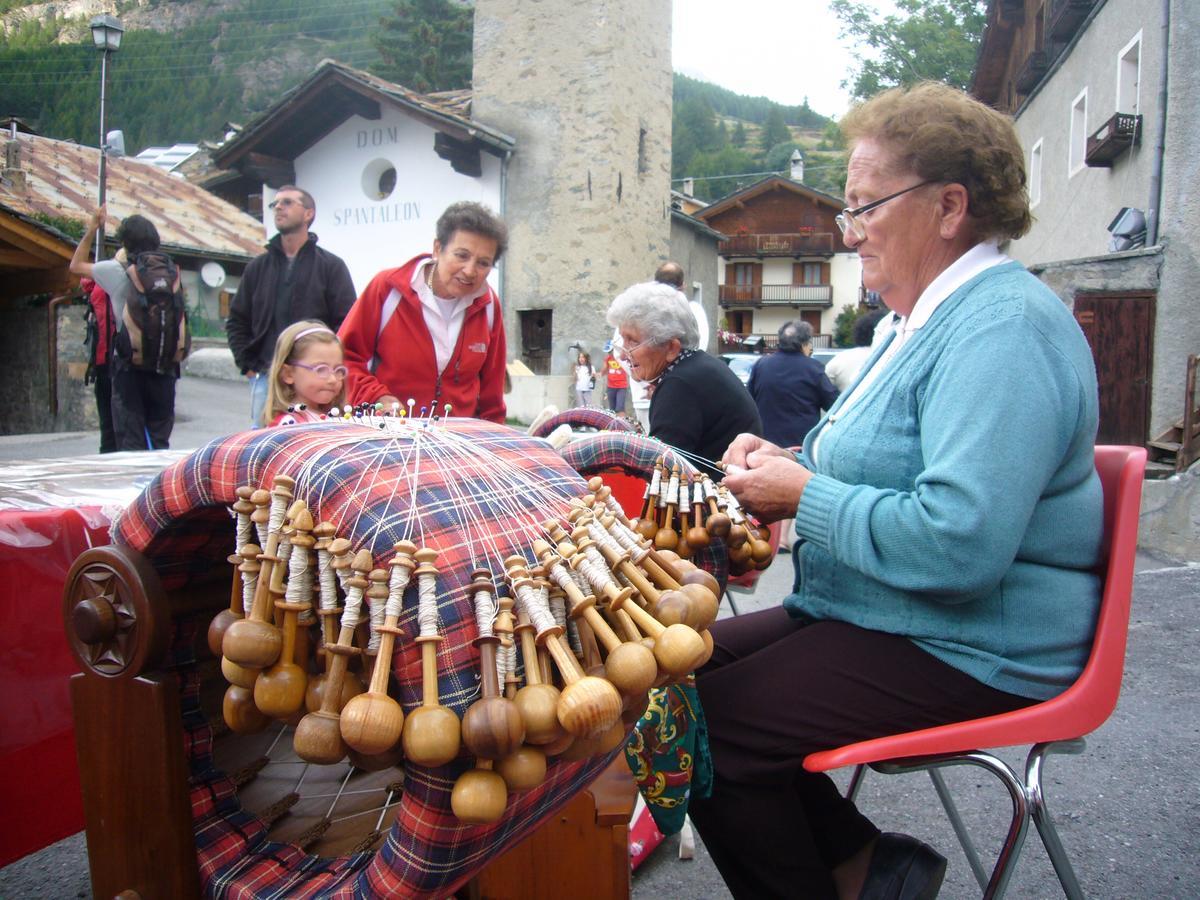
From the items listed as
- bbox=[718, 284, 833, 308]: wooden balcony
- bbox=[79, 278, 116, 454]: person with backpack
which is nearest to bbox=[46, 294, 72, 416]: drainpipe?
bbox=[79, 278, 116, 454]: person with backpack

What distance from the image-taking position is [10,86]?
136 feet

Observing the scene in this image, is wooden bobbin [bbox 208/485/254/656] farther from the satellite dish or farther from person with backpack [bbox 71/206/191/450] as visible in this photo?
the satellite dish

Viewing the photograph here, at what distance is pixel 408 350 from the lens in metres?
3.26

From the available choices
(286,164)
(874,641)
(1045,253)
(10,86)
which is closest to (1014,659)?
(874,641)

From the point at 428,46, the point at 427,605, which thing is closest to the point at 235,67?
the point at 428,46

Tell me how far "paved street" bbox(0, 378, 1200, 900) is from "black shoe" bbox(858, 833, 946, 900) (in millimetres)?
663

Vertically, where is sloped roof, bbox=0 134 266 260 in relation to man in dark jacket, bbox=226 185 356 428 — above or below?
above

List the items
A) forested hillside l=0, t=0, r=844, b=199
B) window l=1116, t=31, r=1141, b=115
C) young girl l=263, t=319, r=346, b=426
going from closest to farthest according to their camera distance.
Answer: young girl l=263, t=319, r=346, b=426, window l=1116, t=31, r=1141, b=115, forested hillside l=0, t=0, r=844, b=199

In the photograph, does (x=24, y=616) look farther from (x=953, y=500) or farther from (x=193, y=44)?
(x=193, y=44)

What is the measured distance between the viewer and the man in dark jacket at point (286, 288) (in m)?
4.34

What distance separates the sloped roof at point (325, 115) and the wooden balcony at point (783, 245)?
35.4 meters

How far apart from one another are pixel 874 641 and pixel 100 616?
1142 mm

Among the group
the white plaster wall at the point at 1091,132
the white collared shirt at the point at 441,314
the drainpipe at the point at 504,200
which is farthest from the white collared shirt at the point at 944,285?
the drainpipe at the point at 504,200

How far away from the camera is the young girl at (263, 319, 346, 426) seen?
2.89 meters
